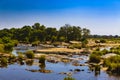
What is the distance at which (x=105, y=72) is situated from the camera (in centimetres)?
4662

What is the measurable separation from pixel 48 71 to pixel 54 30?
97.3 meters

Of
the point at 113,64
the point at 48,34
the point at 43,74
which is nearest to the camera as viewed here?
the point at 43,74

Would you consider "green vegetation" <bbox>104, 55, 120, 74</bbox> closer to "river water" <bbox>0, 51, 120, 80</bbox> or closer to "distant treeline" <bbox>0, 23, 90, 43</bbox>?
→ "river water" <bbox>0, 51, 120, 80</bbox>

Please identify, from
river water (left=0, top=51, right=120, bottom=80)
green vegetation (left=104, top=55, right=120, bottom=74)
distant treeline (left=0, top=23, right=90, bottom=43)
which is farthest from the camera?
distant treeline (left=0, top=23, right=90, bottom=43)

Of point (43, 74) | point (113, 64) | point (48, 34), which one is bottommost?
point (43, 74)

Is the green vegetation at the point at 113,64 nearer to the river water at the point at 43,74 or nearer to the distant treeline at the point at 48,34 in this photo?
the river water at the point at 43,74

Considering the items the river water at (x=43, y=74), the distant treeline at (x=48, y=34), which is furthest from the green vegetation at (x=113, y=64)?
the distant treeline at (x=48, y=34)

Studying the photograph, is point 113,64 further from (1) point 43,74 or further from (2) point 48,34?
(2) point 48,34

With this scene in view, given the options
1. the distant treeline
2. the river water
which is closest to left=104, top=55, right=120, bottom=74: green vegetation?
the river water

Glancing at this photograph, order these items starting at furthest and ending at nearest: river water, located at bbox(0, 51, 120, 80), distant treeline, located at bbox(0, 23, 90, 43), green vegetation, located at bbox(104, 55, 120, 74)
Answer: distant treeline, located at bbox(0, 23, 90, 43)
green vegetation, located at bbox(104, 55, 120, 74)
river water, located at bbox(0, 51, 120, 80)

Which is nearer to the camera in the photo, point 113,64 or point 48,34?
point 113,64

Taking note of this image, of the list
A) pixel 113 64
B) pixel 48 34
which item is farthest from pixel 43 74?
pixel 48 34

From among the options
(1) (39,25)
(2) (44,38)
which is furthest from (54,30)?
(1) (39,25)

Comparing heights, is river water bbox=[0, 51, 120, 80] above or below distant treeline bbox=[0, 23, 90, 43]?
below
